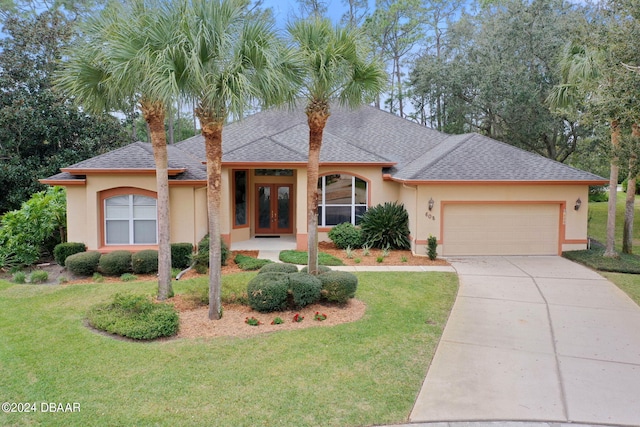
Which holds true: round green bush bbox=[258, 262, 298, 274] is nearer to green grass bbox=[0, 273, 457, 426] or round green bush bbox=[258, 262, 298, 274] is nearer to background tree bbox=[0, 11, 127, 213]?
green grass bbox=[0, 273, 457, 426]

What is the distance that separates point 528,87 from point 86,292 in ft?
73.3

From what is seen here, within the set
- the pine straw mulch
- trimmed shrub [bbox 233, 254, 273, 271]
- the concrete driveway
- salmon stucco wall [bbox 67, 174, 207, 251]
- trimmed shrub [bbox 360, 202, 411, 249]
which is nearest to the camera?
the concrete driveway

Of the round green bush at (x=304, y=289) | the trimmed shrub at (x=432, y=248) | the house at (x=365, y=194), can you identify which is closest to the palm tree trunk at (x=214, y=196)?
the round green bush at (x=304, y=289)

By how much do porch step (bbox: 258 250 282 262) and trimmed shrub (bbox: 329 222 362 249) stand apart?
7.37 feet

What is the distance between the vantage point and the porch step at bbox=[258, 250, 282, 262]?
1407cm

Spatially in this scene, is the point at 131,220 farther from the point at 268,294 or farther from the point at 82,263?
the point at 268,294

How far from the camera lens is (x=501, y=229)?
1491 cm

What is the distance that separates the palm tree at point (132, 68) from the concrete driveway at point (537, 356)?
609cm

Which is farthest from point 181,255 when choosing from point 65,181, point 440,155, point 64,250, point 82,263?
point 440,155

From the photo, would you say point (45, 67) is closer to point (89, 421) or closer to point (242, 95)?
point (242, 95)

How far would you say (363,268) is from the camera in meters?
12.9

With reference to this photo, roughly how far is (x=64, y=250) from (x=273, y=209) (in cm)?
790

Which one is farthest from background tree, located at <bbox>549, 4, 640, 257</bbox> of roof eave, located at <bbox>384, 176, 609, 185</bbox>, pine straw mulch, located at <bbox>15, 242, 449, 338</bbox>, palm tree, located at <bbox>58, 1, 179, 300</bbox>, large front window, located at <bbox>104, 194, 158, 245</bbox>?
large front window, located at <bbox>104, 194, 158, 245</bbox>

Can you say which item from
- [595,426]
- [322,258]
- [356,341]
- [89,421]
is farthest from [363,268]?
[89,421]
